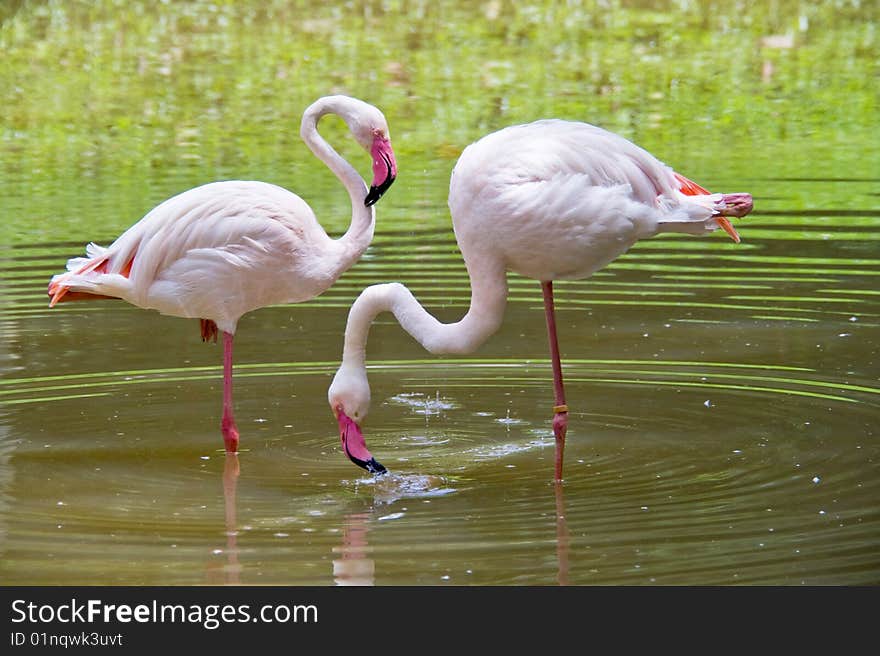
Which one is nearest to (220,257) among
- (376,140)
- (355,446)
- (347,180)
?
(347,180)

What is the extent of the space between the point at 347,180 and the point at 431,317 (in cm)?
109

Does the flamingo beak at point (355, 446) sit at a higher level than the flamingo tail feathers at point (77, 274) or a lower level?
lower

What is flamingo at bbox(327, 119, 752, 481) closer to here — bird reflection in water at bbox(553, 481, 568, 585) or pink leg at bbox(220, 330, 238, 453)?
bird reflection in water at bbox(553, 481, 568, 585)

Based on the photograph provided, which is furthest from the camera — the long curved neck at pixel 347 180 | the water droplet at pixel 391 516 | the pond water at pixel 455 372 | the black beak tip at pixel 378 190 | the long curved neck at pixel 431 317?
the long curved neck at pixel 347 180

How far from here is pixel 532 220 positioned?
21.7 feet

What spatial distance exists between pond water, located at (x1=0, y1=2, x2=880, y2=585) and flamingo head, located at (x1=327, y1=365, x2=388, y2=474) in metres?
0.16

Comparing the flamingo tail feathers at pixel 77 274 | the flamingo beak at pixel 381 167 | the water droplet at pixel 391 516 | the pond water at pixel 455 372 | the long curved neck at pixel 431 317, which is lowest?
the pond water at pixel 455 372

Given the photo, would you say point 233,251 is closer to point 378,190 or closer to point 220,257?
point 220,257

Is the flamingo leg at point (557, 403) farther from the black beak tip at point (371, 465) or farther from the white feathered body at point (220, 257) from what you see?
the white feathered body at point (220, 257)

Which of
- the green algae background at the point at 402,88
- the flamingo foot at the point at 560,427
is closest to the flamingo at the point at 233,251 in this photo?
the flamingo foot at the point at 560,427

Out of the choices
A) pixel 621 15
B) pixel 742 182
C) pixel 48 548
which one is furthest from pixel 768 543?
pixel 621 15

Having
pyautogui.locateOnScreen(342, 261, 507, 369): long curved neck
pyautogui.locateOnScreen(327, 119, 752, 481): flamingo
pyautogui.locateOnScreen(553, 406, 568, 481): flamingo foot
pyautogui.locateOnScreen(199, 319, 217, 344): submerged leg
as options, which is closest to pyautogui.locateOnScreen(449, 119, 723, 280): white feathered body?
pyautogui.locateOnScreen(327, 119, 752, 481): flamingo

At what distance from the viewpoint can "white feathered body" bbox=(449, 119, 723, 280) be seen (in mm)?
6637

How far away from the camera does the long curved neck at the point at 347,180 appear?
24.6ft
